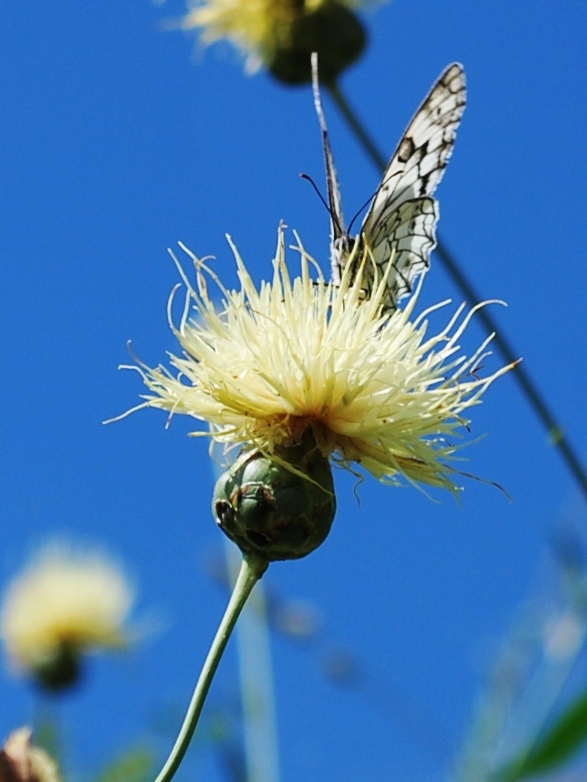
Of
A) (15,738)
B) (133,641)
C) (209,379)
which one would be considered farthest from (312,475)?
(133,641)

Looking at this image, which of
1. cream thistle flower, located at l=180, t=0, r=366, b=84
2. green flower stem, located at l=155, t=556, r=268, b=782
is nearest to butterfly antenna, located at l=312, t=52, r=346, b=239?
green flower stem, located at l=155, t=556, r=268, b=782

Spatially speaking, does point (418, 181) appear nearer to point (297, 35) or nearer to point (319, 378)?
point (319, 378)

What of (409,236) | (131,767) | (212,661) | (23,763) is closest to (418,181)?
(409,236)

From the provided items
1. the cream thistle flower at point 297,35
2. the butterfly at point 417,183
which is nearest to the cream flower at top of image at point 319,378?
the butterfly at point 417,183

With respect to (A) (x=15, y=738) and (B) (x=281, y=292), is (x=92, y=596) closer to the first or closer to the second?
(B) (x=281, y=292)

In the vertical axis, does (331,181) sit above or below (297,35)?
below

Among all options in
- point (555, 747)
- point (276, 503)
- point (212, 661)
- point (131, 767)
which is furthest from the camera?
point (131, 767)
